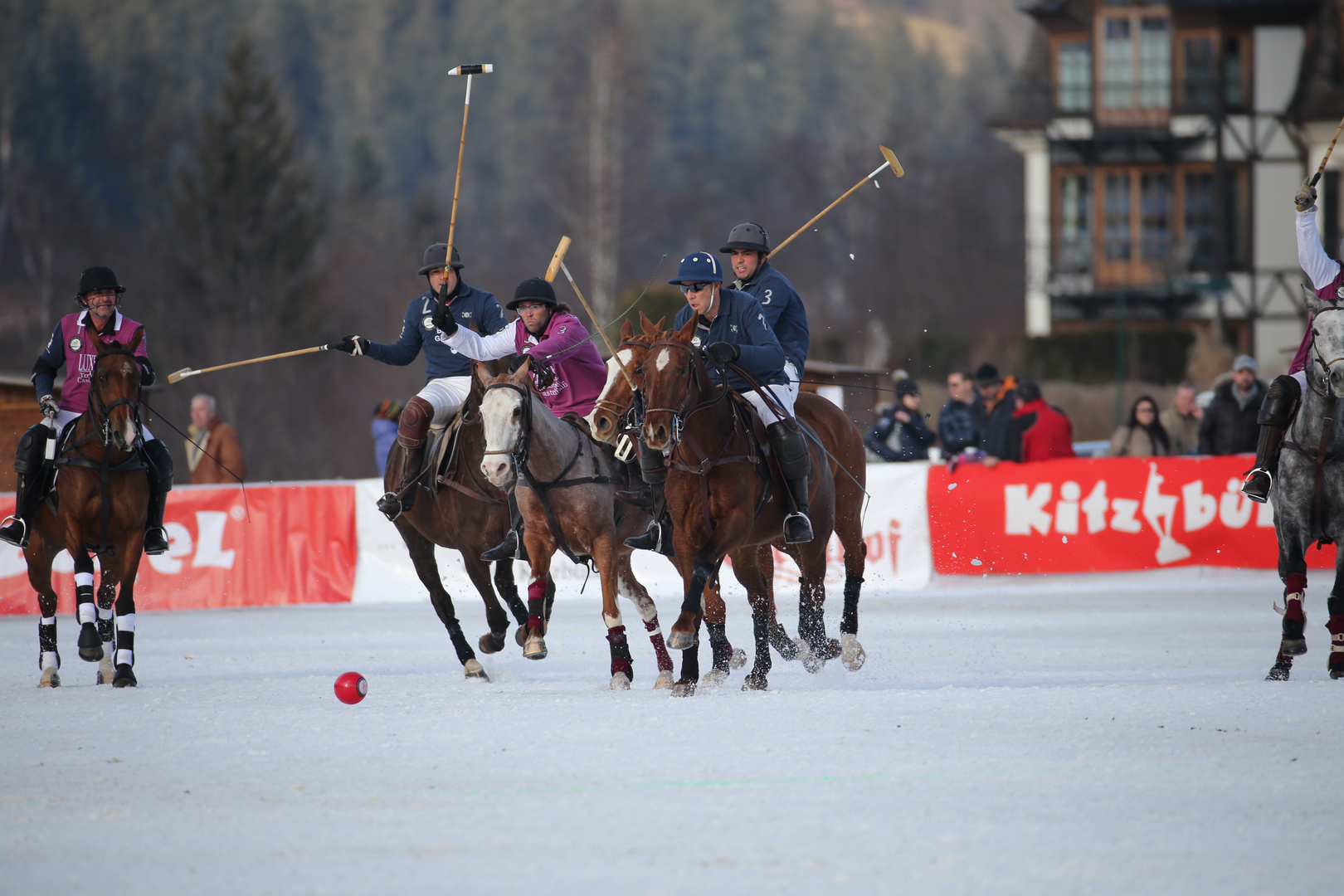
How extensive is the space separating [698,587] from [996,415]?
32.6 feet

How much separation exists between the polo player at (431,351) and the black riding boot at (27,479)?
1.95 metres

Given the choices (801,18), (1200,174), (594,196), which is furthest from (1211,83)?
(801,18)

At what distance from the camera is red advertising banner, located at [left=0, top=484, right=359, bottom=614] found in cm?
1706

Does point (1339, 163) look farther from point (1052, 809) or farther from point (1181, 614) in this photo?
point (1052, 809)

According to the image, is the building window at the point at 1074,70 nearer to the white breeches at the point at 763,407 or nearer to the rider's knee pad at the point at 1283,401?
the rider's knee pad at the point at 1283,401

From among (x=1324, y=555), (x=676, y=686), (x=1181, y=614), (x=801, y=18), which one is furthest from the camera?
(x=801, y=18)

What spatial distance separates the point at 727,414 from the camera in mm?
9625

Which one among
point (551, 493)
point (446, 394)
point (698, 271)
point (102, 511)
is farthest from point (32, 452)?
point (698, 271)

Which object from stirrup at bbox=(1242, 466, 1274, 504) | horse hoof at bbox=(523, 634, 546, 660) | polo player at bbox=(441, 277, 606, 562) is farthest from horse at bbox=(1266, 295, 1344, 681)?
polo player at bbox=(441, 277, 606, 562)

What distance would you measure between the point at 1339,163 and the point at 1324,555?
23.4 metres

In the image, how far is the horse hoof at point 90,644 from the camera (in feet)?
35.1

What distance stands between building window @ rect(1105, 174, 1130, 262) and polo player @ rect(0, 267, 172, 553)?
3359 cm

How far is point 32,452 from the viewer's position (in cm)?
1098

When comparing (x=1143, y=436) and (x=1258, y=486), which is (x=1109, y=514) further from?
(x=1258, y=486)
